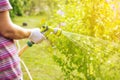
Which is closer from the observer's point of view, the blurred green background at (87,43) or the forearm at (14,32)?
the forearm at (14,32)

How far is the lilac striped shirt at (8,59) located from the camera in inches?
96.3

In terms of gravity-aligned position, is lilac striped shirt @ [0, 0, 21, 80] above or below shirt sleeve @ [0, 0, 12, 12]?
below

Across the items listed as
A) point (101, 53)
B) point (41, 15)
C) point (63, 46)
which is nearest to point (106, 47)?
point (101, 53)

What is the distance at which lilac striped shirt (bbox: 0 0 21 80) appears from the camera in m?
2.45

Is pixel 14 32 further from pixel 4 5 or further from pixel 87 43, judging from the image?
pixel 87 43

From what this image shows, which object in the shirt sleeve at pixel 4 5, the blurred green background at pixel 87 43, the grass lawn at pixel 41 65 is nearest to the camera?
the shirt sleeve at pixel 4 5

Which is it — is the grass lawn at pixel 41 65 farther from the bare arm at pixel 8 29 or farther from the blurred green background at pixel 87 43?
the bare arm at pixel 8 29

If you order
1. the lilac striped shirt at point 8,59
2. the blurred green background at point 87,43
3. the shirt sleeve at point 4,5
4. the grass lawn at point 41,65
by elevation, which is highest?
the shirt sleeve at point 4,5

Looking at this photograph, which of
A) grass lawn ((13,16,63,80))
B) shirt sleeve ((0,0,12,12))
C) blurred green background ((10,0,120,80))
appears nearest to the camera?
shirt sleeve ((0,0,12,12))

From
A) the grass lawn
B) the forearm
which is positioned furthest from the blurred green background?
the forearm

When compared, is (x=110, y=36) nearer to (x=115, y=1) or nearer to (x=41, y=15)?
(x=115, y=1)

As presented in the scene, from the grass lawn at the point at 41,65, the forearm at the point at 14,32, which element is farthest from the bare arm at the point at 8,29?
the grass lawn at the point at 41,65

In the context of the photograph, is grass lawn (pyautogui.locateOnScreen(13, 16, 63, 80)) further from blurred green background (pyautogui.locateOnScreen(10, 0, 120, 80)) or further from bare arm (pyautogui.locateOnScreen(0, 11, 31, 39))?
bare arm (pyautogui.locateOnScreen(0, 11, 31, 39))

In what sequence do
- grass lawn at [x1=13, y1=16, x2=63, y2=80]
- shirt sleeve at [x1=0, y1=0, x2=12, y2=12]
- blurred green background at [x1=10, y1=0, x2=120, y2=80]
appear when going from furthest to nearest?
1. grass lawn at [x1=13, y1=16, x2=63, y2=80]
2. blurred green background at [x1=10, y1=0, x2=120, y2=80]
3. shirt sleeve at [x1=0, y1=0, x2=12, y2=12]
